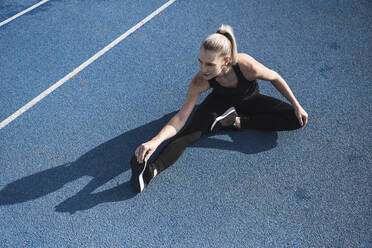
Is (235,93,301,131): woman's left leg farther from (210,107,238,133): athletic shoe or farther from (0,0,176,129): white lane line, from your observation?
(0,0,176,129): white lane line

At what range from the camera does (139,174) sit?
287 cm

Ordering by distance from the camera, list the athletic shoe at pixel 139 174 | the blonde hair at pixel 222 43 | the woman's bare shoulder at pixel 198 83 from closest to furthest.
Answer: the blonde hair at pixel 222 43 < the athletic shoe at pixel 139 174 < the woman's bare shoulder at pixel 198 83

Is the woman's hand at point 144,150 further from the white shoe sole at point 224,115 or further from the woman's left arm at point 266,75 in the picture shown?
the woman's left arm at point 266,75

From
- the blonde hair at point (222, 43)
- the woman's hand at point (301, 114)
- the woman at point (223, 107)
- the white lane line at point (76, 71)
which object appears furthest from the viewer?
the white lane line at point (76, 71)

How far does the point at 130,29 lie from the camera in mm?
4977

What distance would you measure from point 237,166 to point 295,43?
2.18m

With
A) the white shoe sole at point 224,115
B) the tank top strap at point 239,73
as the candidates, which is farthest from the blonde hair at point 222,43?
the white shoe sole at point 224,115

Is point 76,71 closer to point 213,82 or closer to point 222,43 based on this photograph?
point 213,82

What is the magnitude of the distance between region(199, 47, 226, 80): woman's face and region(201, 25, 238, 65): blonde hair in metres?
0.04

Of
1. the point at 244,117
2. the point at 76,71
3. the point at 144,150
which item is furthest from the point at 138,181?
the point at 76,71

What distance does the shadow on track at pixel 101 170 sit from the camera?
310cm

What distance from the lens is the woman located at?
2.72 m

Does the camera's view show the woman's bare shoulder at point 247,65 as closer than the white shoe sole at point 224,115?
Yes

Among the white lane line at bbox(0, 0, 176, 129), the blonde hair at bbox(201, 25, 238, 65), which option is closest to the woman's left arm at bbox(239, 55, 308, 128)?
the blonde hair at bbox(201, 25, 238, 65)
